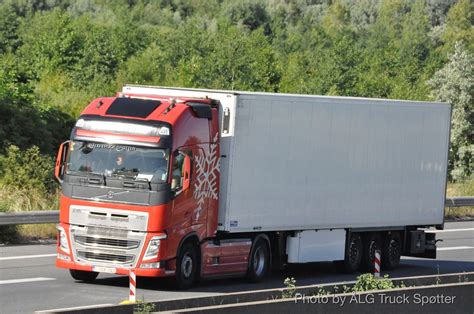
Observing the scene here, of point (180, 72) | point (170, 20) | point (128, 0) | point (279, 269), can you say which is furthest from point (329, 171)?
point (128, 0)

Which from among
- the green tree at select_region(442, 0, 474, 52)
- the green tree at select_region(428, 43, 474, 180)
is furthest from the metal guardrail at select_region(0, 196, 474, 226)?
the green tree at select_region(442, 0, 474, 52)

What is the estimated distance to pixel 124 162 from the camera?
1911 centimetres

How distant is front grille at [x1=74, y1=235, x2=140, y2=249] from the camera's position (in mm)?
18938

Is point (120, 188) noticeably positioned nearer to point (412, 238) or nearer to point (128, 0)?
point (412, 238)

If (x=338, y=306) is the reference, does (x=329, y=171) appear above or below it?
above

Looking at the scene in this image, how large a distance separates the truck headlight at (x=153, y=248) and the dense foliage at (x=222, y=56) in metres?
12.8

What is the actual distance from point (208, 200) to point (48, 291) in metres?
3.17

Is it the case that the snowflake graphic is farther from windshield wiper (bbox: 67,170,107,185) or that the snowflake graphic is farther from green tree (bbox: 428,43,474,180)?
green tree (bbox: 428,43,474,180)

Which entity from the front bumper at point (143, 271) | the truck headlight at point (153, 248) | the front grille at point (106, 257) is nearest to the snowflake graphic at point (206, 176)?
the truck headlight at point (153, 248)

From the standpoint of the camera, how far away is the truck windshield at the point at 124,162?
19.0 metres

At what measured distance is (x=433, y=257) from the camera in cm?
2584

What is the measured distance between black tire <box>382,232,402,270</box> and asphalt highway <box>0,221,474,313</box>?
0.73ft

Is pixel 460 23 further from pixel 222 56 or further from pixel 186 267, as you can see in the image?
pixel 186 267

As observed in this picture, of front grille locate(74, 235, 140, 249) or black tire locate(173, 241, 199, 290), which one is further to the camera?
black tire locate(173, 241, 199, 290)
